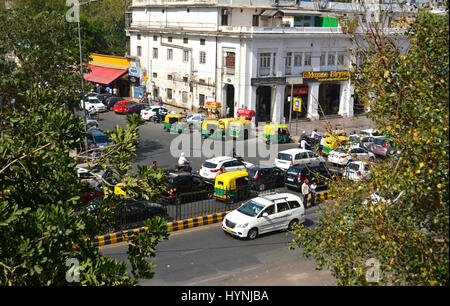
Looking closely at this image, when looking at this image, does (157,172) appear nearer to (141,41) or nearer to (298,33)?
(298,33)

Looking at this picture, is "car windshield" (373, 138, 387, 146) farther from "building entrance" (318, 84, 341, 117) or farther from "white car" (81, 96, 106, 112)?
"white car" (81, 96, 106, 112)

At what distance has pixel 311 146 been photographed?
34.3 meters

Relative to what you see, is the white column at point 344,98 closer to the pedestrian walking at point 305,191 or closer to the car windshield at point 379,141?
the car windshield at point 379,141

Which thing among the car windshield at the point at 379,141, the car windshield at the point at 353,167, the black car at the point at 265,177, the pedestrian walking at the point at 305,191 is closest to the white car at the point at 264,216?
the pedestrian walking at the point at 305,191

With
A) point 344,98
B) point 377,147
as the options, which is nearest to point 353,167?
point 377,147

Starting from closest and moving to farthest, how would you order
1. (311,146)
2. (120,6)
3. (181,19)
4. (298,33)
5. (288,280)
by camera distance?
(288,280), (311,146), (298,33), (181,19), (120,6)

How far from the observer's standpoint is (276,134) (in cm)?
3534

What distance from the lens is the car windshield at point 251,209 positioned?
19089mm

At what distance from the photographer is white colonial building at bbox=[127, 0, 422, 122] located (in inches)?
1581

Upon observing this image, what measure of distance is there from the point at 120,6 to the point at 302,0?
38.8 meters

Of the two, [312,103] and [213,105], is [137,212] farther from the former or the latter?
[312,103]

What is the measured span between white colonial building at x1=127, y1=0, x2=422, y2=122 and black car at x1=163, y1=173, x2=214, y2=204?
18.1 metres

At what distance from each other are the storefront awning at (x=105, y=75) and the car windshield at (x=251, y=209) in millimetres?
35756

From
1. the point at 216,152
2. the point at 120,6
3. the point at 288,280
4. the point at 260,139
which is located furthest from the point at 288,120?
the point at 120,6
